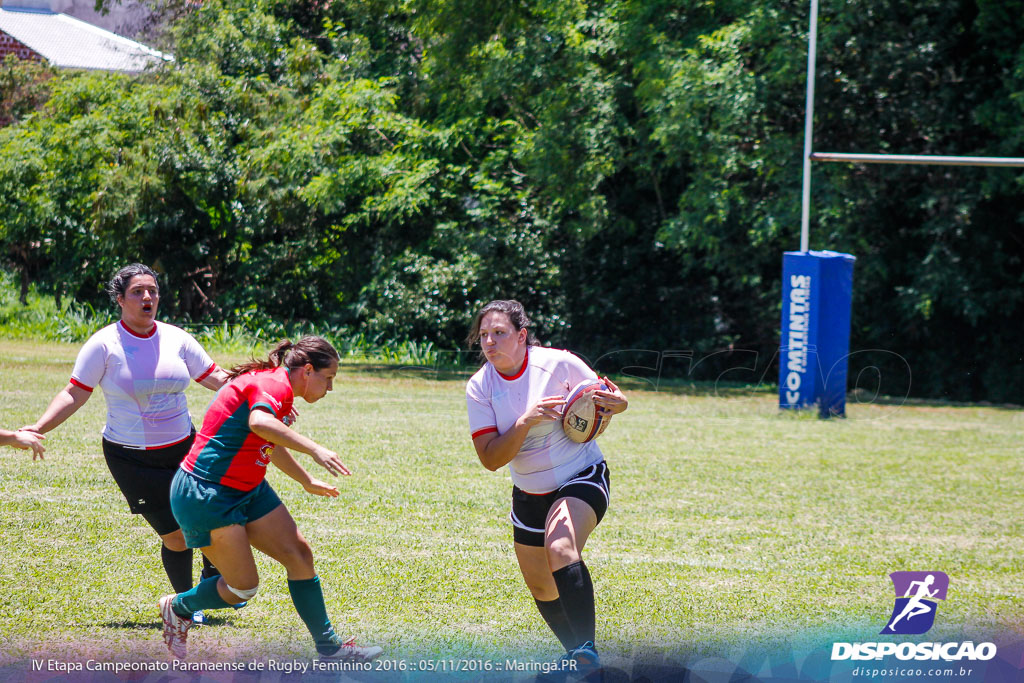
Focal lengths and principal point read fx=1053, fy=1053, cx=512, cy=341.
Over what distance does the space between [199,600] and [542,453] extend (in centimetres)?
174

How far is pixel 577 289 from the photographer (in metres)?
25.8

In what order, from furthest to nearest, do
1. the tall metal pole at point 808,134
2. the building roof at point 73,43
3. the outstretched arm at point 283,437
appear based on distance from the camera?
the tall metal pole at point 808,134
the building roof at point 73,43
the outstretched arm at point 283,437

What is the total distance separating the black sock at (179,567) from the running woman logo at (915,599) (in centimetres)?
390

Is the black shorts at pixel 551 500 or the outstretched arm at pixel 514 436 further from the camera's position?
the black shorts at pixel 551 500

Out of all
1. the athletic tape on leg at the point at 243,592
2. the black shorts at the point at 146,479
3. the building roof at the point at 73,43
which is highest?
the building roof at the point at 73,43

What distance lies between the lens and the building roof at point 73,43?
14.6 meters

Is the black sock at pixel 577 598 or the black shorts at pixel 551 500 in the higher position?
the black shorts at pixel 551 500

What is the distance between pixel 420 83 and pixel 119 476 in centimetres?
2245

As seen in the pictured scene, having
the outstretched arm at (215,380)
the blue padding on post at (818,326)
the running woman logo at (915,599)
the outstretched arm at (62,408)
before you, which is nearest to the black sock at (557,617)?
the running woman logo at (915,599)

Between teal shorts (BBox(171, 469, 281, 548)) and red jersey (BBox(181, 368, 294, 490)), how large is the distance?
0.04m

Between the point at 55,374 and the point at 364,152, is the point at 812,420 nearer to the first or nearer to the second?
the point at 55,374

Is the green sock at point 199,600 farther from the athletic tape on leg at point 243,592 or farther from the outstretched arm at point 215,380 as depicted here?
the outstretched arm at point 215,380

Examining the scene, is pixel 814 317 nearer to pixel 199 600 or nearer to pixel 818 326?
pixel 818 326

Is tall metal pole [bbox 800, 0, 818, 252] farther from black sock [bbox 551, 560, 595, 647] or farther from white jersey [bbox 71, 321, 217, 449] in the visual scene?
black sock [bbox 551, 560, 595, 647]
